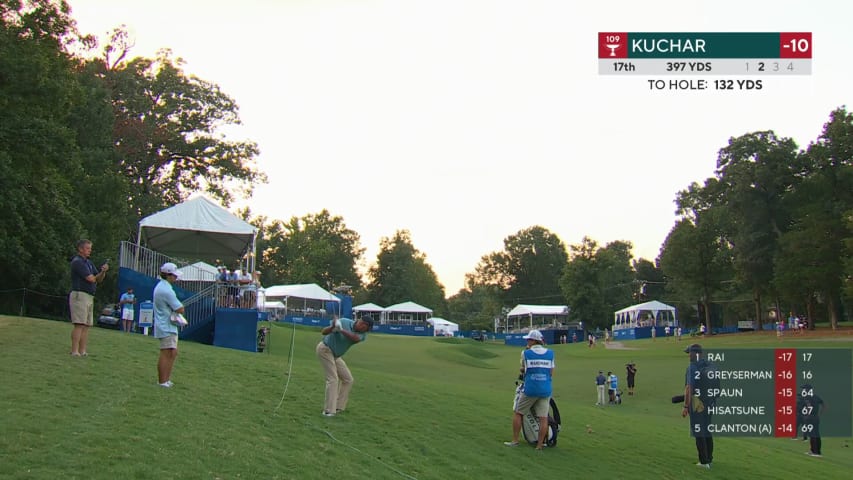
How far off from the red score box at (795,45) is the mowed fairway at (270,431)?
376 inches

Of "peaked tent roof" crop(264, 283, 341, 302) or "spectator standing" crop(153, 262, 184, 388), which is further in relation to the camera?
"peaked tent roof" crop(264, 283, 341, 302)

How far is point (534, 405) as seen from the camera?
11.8 meters

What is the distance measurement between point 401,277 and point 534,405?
112 metres

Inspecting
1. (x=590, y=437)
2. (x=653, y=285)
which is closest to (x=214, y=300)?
(x=590, y=437)

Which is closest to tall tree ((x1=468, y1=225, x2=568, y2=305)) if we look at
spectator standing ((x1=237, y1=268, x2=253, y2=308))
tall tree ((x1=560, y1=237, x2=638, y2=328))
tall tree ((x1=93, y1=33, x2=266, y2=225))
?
tall tree ((x1=560, y1=237, x2=638, y2=328))

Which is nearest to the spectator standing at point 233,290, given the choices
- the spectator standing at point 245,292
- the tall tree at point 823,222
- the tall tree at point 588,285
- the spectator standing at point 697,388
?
the spectator standing at point 245,292

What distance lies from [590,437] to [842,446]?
34.3 ft

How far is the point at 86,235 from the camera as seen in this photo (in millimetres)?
36781

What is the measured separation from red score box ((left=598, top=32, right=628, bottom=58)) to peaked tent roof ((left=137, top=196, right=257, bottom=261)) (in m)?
17.0

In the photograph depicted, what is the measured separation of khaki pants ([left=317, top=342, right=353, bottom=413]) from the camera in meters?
11.6

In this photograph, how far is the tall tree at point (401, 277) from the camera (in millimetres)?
122750

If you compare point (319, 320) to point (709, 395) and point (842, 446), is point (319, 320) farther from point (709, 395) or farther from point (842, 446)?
point (709, 395)
